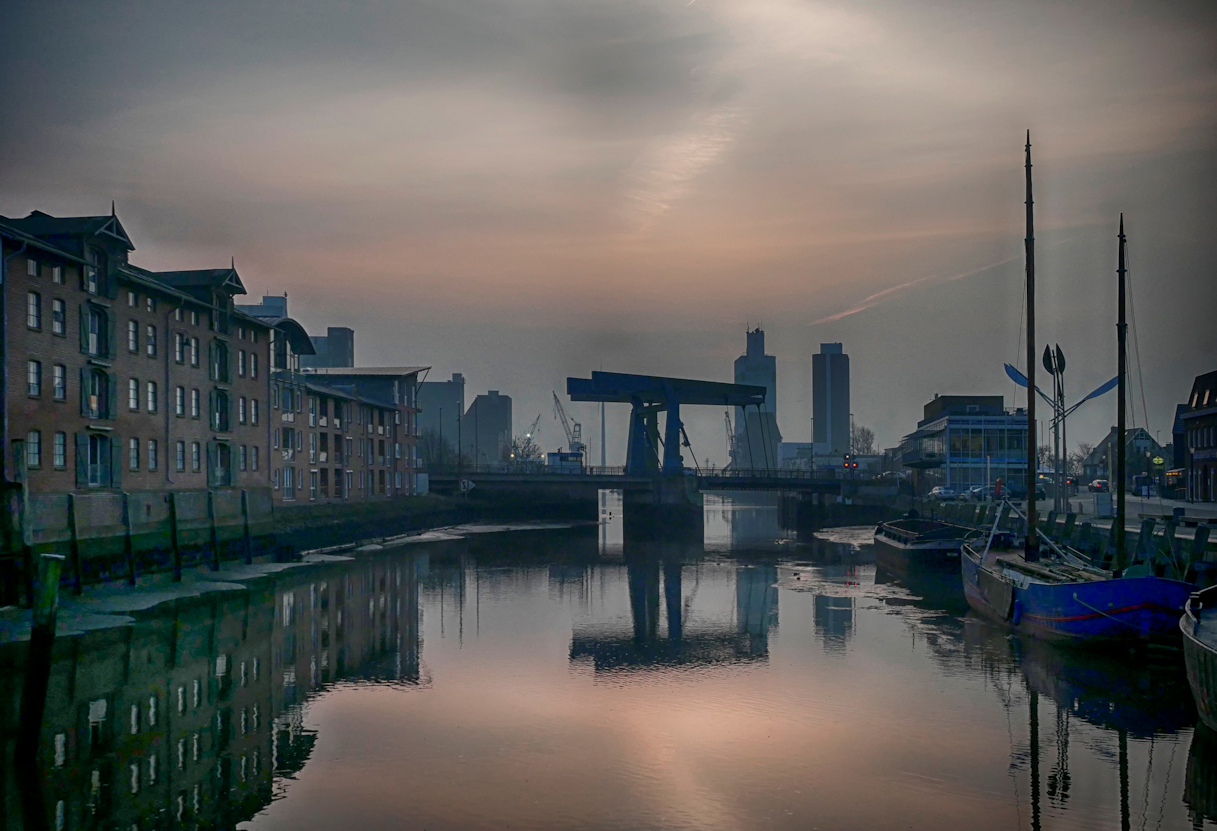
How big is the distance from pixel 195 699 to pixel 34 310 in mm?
21993

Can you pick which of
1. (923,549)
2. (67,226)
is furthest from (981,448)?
(67,226)

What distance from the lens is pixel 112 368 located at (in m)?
45.3

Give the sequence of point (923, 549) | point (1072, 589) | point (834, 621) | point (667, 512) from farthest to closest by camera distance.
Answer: point (667, 512)
point (923, 549)
point (834, 621)
point (1072, 589)

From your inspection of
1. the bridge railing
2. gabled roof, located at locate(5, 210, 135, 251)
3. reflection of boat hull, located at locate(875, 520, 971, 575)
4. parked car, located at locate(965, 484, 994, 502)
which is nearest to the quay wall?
gabled roof, located at locate(5, 210, 135, 251)

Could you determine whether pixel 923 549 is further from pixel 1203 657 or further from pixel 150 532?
pixel 150 532

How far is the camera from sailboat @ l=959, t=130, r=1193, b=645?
1062 inches

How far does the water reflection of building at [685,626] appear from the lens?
30156 mm

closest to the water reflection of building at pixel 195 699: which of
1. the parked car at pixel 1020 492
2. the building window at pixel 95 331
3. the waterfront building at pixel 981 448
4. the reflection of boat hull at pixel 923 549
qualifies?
the building window at pixel 95 331

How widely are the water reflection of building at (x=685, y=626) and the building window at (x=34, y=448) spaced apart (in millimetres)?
21431

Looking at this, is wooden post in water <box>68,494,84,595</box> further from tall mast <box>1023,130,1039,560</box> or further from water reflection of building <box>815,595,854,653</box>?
tall mast <box>1023,130,1039,560</box>

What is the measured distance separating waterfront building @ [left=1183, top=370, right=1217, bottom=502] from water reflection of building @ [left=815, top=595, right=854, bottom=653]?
43.9m

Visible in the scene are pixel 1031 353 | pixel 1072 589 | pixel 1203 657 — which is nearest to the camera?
pixel 1203 657

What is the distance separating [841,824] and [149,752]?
12.7 meters

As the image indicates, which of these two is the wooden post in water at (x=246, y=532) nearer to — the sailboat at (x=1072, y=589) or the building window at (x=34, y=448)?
the building window at (x=34, y=448)
